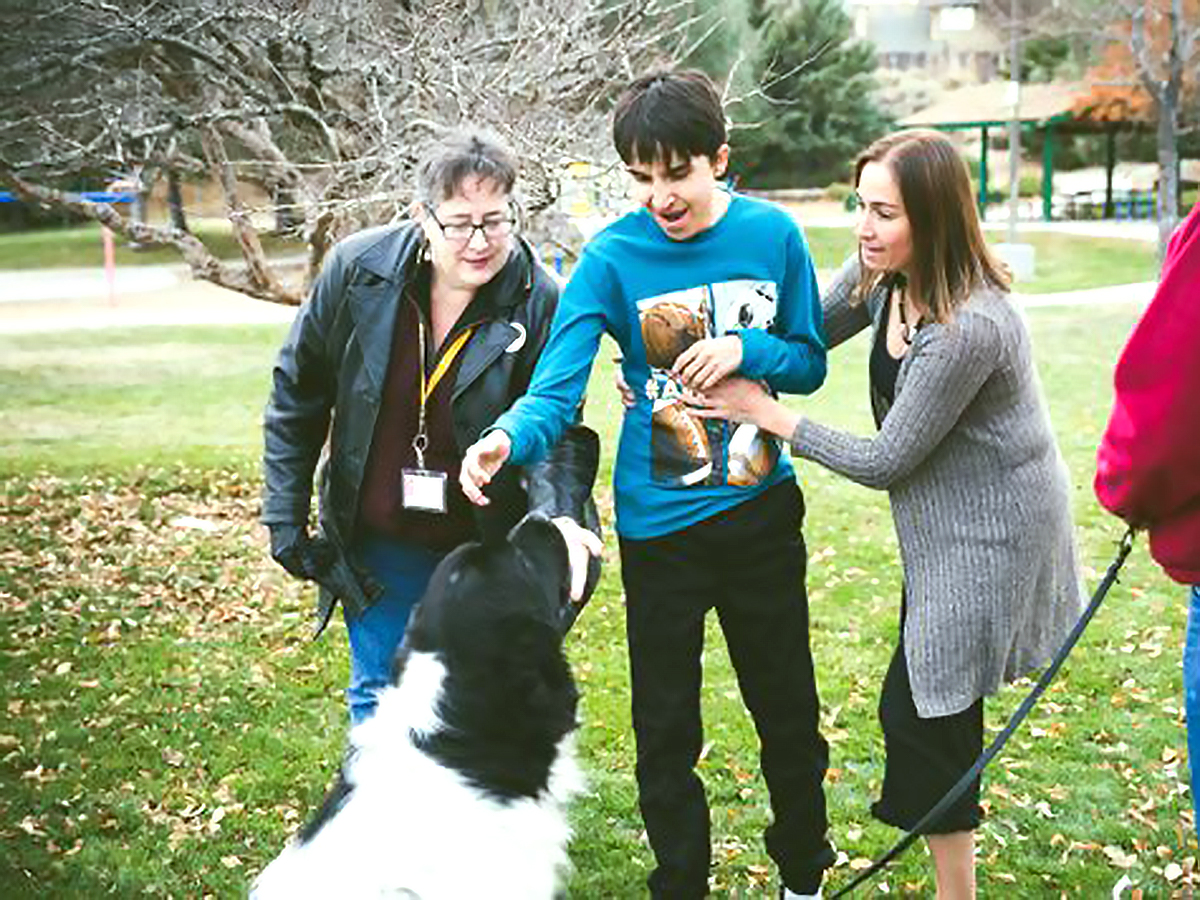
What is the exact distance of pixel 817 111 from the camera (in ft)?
146

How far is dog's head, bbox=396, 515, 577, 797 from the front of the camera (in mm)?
3031

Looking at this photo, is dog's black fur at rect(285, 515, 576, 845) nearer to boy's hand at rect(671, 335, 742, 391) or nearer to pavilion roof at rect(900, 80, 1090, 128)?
boy's hand at rect(671, 335, 742, 391)

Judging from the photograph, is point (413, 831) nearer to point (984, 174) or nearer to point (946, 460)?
point (946, 460)

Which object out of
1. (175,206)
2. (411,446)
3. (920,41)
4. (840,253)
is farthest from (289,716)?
(920,41)

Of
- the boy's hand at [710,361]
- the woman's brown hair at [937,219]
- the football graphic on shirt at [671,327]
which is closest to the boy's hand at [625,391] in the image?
the football graphic on shirt at [671,327]

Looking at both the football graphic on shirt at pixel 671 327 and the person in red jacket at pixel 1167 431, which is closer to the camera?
the person in red jacket at pixel 1167 431

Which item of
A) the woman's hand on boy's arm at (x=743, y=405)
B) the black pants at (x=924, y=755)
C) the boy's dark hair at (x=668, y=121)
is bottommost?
the black pants at (x=924, y=755)

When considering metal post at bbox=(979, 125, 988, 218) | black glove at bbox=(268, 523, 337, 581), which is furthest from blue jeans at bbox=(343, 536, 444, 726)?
metal post at bbox=(979, 125, 988, 218)

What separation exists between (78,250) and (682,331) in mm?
36613

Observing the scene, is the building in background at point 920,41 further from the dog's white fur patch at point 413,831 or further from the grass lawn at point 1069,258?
the dog's white fur patch at point 413,831

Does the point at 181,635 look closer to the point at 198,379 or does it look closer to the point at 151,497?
the point at 151,497

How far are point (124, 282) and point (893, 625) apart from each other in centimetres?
2589

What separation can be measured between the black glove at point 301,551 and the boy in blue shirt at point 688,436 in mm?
734

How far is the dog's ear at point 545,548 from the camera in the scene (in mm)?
3264
